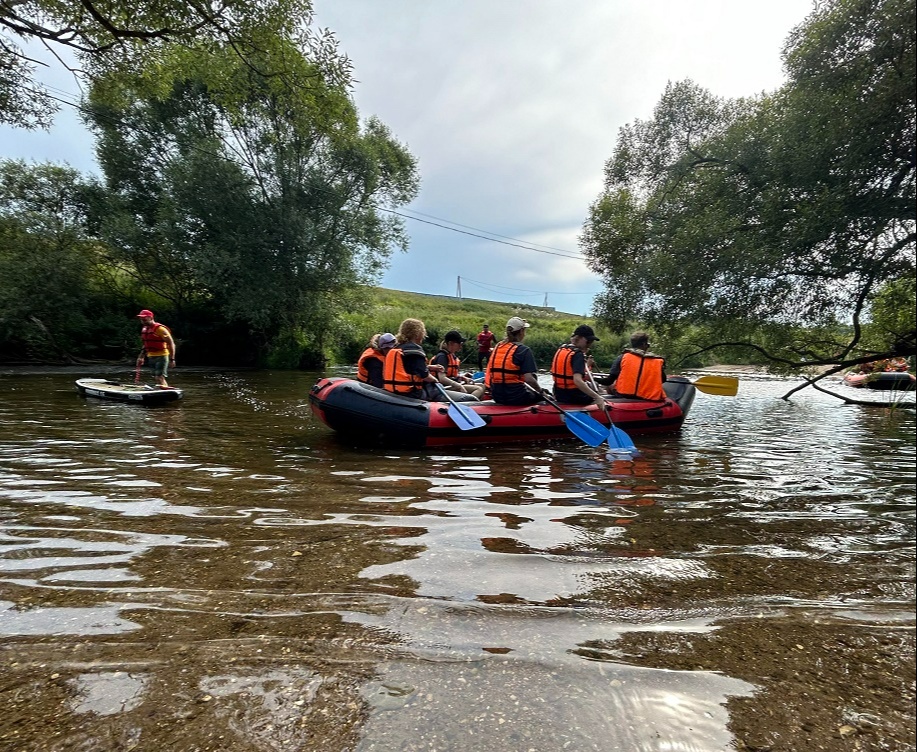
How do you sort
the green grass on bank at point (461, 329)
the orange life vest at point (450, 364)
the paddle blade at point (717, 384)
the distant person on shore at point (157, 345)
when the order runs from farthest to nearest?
1. the green grass on bank at point (461, 329)
2. the distant person on shore at point (157, 345)
3. the paddle blade at point (717, 384)
4. the orange life vest at point (450, 364)


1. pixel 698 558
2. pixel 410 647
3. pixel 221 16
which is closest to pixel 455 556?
pixel 410 647

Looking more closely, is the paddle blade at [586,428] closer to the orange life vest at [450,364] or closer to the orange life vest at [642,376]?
the orange life vest at [642,376]

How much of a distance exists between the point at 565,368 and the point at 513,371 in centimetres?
96

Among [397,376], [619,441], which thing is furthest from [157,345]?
[619,441]

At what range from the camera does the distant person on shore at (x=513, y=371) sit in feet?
23.8

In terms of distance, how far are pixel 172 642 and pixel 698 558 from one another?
9.25 feet

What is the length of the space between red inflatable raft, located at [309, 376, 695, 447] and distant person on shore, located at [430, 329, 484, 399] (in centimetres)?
114

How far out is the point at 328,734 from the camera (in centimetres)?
166

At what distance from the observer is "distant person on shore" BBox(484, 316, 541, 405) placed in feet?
23.8

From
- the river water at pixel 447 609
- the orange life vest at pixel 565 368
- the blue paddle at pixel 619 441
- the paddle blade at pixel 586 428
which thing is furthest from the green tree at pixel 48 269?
the blue paddle at pixel 619 441

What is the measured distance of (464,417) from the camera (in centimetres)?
671

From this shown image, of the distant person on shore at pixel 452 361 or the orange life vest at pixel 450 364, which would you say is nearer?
the distant person on shore at pixel 452 361

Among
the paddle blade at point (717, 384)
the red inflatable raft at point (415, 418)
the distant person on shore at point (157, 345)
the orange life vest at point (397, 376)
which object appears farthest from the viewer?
the distant person on shore at point (157, 345)

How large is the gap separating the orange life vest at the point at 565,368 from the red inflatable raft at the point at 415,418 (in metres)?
0.39
